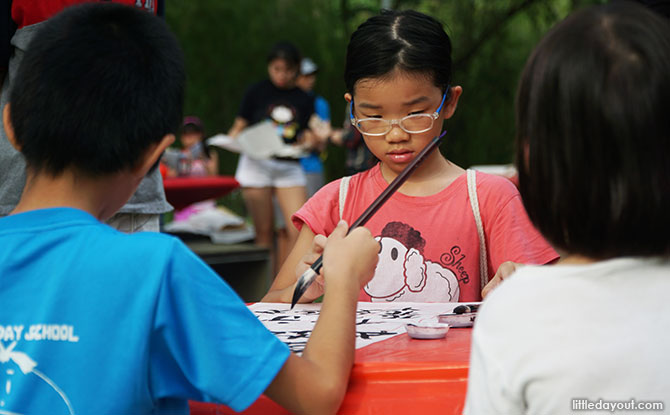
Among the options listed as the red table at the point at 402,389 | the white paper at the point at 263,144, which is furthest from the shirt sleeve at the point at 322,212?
the white paper at the point at 263,144

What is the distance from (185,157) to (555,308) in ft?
19.9

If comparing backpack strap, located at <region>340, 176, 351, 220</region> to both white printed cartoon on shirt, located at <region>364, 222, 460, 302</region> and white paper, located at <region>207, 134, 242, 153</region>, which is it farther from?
white paper, located at <region>207, 134, 242, 153</region>

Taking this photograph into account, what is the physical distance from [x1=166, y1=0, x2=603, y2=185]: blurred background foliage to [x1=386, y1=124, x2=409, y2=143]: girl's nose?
639cm

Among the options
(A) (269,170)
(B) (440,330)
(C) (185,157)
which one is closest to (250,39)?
(C) (185,157)

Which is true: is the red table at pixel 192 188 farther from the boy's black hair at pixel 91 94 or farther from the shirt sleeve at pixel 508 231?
the boy's black hair at pixel 91 94

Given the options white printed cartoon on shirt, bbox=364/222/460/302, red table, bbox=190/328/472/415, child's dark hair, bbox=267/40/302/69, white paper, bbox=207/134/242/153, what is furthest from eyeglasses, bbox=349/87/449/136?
child's dark hair, bbox=267/40/302/69

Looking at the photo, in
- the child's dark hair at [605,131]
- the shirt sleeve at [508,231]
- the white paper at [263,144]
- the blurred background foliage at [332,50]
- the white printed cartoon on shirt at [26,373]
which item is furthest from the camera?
the blurred background foliage at [332,50]

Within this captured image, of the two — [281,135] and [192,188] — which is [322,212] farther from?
[281,135]

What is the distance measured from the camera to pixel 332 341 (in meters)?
1.03

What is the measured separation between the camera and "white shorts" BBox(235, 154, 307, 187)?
5.31 m

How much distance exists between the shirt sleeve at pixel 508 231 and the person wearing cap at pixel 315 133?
385 cm

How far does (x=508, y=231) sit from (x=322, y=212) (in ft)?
1.39

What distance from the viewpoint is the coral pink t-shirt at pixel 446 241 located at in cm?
165

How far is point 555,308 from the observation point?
80 cm
